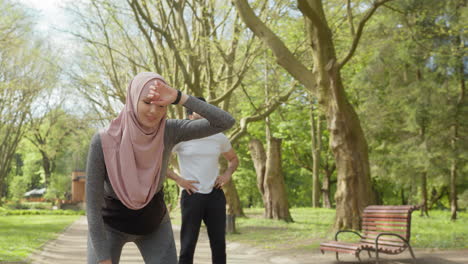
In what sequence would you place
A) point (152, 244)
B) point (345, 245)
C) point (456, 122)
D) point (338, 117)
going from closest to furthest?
point (152, 244) < point (345, 245) < point (338, 117) < point (456, 122)

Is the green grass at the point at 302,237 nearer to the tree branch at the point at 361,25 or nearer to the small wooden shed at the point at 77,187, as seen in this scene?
the tree branch at the point at 361,25

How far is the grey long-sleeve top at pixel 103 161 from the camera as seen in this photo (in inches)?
116

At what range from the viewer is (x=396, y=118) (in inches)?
984

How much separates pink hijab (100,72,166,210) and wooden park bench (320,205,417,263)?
5607 mm

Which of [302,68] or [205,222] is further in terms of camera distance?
[302,68]

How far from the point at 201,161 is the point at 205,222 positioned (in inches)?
25.9

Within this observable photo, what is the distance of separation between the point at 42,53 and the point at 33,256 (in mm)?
20114

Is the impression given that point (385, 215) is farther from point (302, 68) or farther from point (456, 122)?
point (456, 122)

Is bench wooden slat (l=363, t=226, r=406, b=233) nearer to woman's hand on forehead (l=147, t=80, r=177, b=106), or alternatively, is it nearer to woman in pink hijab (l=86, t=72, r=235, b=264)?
woman in pink hijab (l=86, t=72, r=235, b=264)

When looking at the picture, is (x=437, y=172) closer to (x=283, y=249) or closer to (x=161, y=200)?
(x=283, y=249)

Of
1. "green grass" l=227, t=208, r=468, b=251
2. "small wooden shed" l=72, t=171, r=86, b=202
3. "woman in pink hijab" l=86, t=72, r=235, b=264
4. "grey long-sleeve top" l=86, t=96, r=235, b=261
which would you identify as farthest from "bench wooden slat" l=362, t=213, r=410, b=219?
"small wooden shed" l=72, t=171, r=86, b=202

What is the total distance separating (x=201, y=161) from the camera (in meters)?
5.90

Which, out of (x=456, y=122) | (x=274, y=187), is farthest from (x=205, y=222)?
(x=456, y=122)

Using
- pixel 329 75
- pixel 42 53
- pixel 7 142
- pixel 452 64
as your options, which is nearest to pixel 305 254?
pixel 329 75
